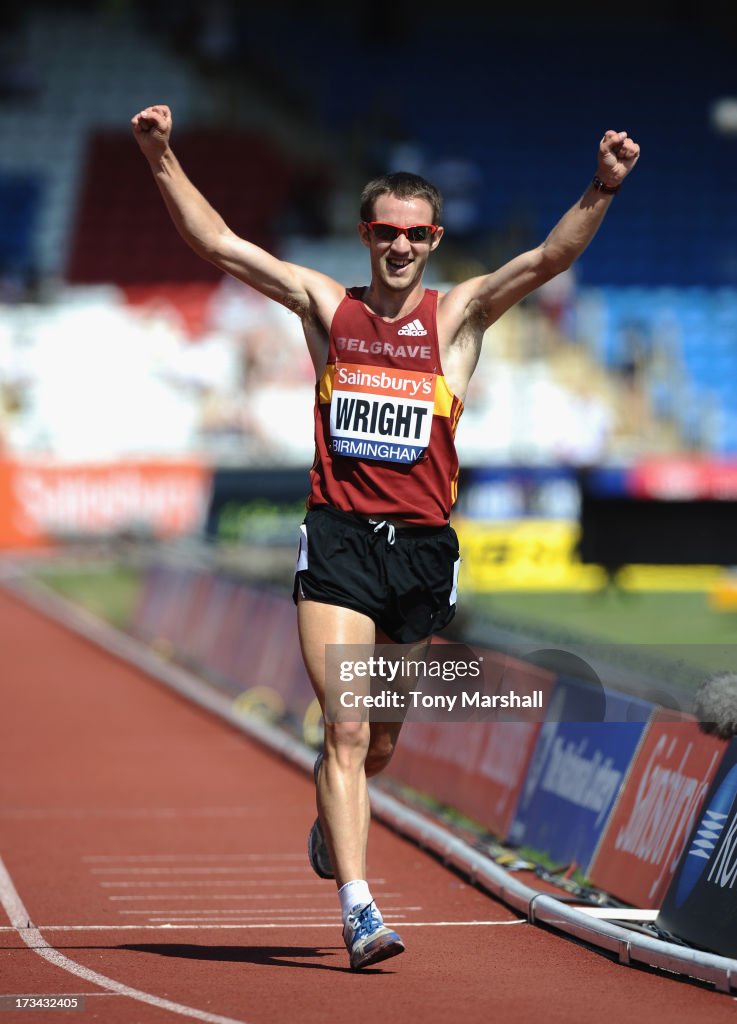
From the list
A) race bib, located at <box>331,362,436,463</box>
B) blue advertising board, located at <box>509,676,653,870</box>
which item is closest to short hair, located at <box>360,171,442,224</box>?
race bib, located at <box>331,362,436,463</box>

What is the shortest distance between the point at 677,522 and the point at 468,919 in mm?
20952

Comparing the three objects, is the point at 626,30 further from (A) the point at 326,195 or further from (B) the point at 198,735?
(B) the point at 198,735

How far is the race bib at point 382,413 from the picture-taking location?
20.0 ft

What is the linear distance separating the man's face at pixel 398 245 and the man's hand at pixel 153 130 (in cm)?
72

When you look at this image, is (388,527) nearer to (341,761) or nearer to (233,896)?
(341,761)

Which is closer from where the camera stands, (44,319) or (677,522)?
(677,522)

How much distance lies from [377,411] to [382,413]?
0.02m

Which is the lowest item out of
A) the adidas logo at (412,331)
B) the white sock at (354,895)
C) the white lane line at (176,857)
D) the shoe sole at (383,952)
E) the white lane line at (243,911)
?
the white lane line at (176,857)

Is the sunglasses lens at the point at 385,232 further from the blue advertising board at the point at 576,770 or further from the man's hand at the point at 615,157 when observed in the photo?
the blue advertising board at the point at 576,770

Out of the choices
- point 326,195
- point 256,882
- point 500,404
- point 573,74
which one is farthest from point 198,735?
point 573,74

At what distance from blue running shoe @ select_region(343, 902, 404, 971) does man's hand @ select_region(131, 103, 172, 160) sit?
2.57 m

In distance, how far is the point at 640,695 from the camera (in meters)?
8.41

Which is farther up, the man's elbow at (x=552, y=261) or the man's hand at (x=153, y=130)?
the man's hand at (x=153, y=130)
